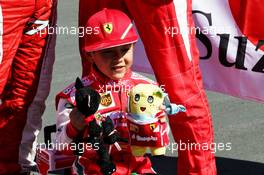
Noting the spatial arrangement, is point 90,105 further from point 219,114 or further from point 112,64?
point 219,114

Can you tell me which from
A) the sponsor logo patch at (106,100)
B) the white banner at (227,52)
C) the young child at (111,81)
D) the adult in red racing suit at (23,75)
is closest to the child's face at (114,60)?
the young child at (111,81)

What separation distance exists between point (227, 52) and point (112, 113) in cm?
105

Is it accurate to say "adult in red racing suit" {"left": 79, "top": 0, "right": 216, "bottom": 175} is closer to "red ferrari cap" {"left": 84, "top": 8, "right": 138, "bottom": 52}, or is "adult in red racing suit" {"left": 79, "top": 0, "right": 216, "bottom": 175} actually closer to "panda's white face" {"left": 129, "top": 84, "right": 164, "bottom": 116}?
"red ferrari cap" {"left": 84, "top": 8, "right": 138, "bottom": 52}

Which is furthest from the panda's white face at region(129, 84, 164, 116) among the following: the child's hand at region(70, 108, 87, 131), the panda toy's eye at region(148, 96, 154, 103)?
the child's hand at region(70, 108, 87, 131)

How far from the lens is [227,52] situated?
4070mm

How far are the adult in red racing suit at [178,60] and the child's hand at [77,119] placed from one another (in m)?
0.68

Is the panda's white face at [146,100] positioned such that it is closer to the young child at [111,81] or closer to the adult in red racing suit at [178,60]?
the young child at [111,81]

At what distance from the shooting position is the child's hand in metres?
2.90

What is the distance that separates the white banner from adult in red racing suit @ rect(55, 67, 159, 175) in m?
0.89

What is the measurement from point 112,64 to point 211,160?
31.6 inches

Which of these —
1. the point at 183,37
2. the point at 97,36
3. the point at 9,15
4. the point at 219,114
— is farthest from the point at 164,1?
the point at 219,114

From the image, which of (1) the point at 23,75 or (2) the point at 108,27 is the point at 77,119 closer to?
(2) the point at 108,27

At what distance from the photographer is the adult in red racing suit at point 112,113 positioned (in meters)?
3.19

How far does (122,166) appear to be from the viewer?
3.24 m
